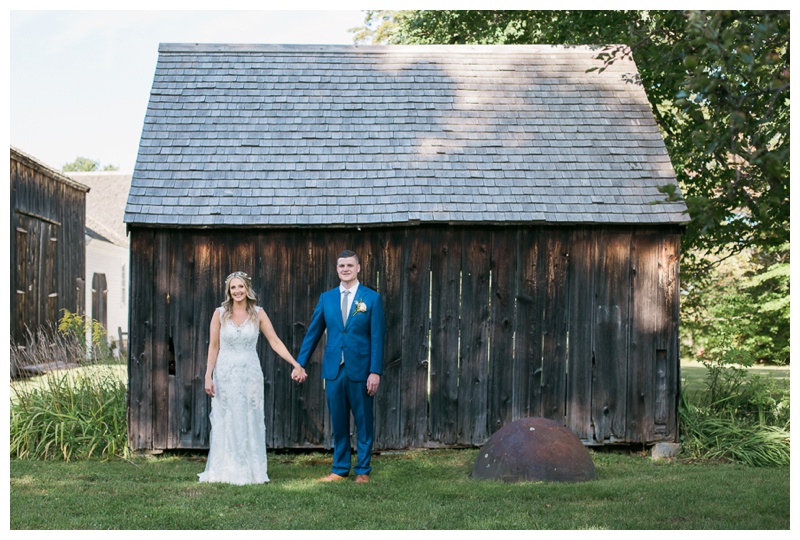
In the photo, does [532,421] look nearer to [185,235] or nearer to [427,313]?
[427,313]

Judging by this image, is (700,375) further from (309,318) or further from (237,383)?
(237,383)

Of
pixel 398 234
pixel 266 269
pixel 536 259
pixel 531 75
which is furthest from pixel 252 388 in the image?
pixel 531 75

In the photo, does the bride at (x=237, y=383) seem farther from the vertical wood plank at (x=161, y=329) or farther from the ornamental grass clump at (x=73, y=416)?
the ornamental grass clump at (x=73, y=416)

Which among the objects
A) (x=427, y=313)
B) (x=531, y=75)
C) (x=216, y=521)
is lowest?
(x=216, y=521)

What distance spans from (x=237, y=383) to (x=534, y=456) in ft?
9.27

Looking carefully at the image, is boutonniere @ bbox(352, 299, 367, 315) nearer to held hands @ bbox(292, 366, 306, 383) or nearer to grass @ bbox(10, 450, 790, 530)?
held hands @ bbox(292, 366, 306, 383)

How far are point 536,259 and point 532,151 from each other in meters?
1.41

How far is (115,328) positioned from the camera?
3023 cm

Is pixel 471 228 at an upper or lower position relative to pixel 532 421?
upper

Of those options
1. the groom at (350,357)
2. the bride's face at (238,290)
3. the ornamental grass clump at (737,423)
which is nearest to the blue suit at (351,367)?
the groom at (350,357)

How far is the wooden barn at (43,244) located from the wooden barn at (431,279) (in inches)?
334

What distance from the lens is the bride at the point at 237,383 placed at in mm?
8617

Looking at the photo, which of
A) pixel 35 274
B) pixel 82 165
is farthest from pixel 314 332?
pixel 82 165

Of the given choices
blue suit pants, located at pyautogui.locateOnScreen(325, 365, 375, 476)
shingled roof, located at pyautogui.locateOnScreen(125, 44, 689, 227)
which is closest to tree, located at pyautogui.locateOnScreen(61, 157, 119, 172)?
shingled roof, located at pyautogui.locateOnScreen(125, 44, 689, 227)
